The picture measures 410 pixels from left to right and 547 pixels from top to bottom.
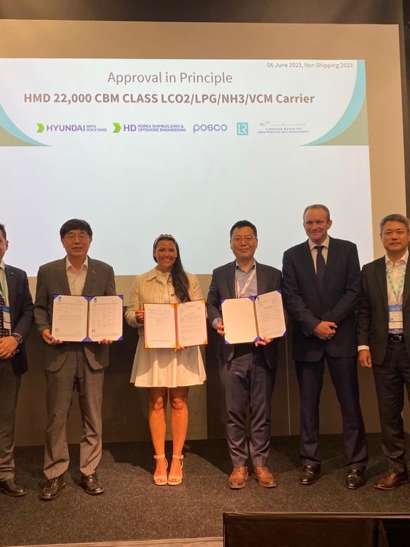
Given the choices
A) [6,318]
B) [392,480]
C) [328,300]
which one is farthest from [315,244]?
[6,318]

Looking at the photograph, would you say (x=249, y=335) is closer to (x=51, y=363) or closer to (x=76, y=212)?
(x=51, y=363)

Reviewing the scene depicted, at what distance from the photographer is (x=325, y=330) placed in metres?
2.94

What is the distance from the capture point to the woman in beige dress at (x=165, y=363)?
3.09 metres

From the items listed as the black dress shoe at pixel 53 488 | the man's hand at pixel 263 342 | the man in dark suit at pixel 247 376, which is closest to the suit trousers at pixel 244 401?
the man in dark suit at pixel 247 376

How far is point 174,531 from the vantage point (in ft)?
8.10

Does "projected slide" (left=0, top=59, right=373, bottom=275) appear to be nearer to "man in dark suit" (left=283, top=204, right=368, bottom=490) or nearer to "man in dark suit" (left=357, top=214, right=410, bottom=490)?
"man in dark suit" (left=283, top=204, right=368, bottom=490)

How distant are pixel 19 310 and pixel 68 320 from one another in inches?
15.1

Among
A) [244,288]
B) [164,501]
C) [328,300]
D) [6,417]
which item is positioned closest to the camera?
[164,501]

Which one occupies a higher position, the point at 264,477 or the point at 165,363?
the point at 165,363

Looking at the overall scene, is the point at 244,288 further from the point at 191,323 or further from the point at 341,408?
the point at 341,408

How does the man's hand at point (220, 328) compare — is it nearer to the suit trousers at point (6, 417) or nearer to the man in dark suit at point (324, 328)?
the man in dark suit at point (324, 328)

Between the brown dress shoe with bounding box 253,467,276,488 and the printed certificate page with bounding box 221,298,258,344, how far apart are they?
843mm

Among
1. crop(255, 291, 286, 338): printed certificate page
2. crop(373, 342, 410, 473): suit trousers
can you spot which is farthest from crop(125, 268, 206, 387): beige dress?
crop(373, 342, 410, 473): suit trousers

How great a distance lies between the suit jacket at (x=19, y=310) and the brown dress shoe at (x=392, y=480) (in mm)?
2344
